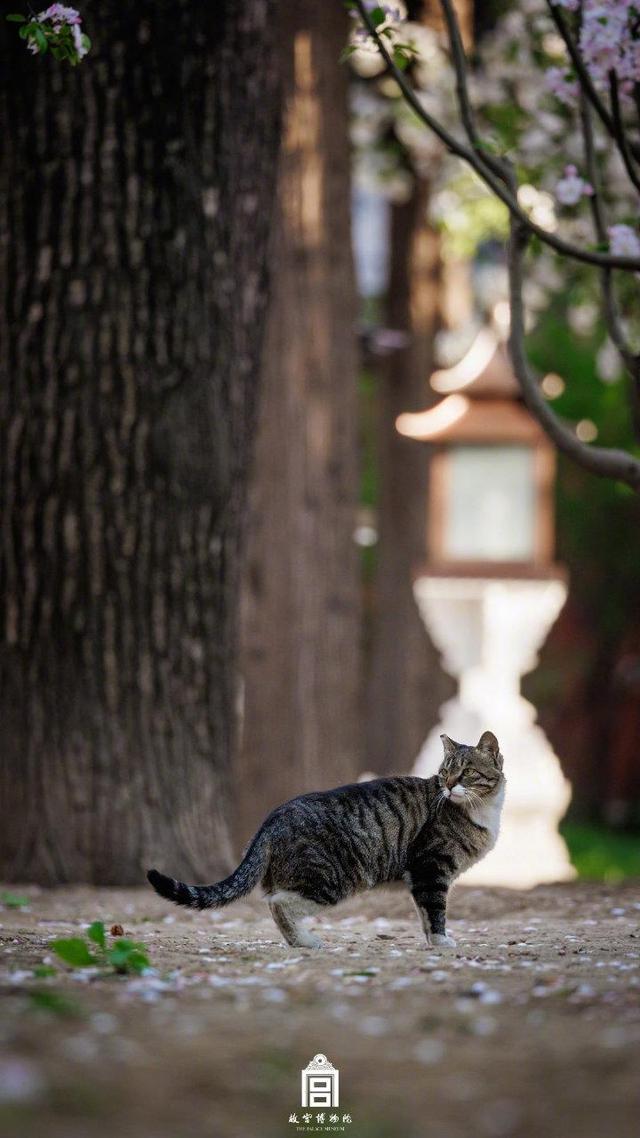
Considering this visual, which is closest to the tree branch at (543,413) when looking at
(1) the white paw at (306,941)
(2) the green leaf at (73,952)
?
(1) the white paw at (306,941)

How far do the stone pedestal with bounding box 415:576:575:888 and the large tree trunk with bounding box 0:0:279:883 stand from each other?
132 inches

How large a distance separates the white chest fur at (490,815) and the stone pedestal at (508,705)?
163 inches

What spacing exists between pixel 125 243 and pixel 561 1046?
4120mm

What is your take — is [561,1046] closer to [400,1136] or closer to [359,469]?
[400,1136]

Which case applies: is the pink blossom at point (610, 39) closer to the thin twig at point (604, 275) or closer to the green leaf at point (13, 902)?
the thin twig at point (604, 275)

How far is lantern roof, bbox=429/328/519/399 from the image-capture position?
396 inches

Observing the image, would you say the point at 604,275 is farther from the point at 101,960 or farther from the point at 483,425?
the point at 101,960

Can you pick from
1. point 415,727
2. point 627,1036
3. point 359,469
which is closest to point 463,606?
point 359,469

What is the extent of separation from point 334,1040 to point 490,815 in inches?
80.3

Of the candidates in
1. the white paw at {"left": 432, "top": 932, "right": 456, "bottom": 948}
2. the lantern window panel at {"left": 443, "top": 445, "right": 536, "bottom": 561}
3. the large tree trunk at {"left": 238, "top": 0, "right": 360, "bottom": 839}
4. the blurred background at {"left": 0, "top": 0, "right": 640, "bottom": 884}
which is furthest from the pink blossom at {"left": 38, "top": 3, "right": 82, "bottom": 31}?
the lantern window panel at {"left": 443, "top": 445, "right": 536, "bottom": 561}

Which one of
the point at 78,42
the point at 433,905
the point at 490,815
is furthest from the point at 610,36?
the point at 433,905

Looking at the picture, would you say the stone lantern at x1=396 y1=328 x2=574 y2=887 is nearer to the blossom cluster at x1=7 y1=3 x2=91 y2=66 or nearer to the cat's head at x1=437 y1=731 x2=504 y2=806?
the cat's head at x1=437 y1=731 x2=504 y2=806

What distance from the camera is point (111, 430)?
252 inches

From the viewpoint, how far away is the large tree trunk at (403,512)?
45.8 ft
